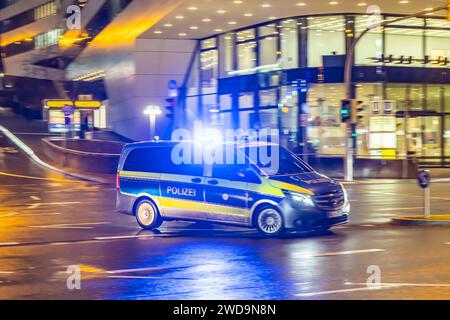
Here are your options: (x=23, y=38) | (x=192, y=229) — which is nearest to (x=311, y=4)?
(x=192, y=229)

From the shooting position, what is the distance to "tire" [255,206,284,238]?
49.4 feet

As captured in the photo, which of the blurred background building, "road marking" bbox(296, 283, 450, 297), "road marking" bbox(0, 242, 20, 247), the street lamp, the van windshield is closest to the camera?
"road marking" bbox(296, 283, 450, 297)

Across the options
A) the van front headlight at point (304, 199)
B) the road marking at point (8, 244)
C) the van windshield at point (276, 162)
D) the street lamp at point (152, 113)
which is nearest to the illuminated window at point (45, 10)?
the street lamp at point (152, 113)

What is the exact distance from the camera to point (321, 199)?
15.1m

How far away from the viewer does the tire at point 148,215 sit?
16688mm

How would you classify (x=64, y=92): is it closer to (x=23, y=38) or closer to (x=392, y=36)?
(x=23, y=38)

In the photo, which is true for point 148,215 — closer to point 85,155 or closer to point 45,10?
point 85,155

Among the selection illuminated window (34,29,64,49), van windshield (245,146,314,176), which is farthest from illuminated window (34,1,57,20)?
van windshield (245,146,314,176)

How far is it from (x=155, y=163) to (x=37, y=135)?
44053 mm

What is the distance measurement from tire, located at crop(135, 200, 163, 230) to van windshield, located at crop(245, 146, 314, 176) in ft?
8.00

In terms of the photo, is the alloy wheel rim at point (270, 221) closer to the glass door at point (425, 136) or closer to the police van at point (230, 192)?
the police van at point (230, 192)

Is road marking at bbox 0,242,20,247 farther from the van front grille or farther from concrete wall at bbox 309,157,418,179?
concrete wall at bbox 309,157,418,179

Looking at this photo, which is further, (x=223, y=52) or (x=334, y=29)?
(x=223, y=52)

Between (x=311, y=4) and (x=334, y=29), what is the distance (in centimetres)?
428
